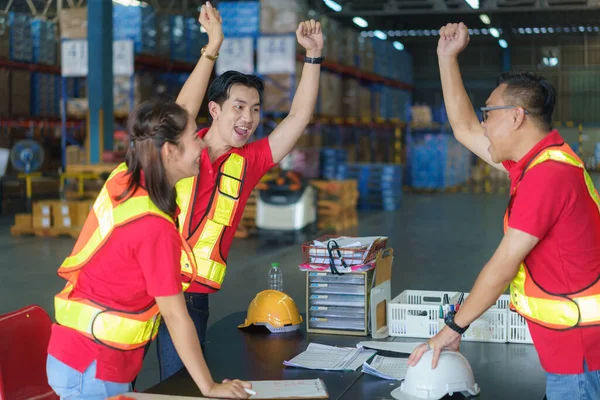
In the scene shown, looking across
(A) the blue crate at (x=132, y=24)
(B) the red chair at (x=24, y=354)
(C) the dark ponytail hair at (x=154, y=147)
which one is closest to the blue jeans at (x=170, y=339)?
(B) the red chair at (x=24, y=354)

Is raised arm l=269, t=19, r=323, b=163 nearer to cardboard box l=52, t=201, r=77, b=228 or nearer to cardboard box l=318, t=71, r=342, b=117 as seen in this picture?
cardboard box l=52, t=201, r=77, b=228

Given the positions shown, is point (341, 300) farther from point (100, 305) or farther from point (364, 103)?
point (364, 103)

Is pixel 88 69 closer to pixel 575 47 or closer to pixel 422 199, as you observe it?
pixel 422 199

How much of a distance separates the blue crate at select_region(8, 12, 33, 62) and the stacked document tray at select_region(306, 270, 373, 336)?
1383 cm

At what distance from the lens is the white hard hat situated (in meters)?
2.44

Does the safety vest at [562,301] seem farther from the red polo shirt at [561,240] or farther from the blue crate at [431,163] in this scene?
the blue crate at [431,163]

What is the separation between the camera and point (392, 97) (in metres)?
23.2

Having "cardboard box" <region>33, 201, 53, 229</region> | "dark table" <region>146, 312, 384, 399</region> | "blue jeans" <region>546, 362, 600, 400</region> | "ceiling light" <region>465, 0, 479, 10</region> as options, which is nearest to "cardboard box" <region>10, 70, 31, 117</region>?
"cardboard box" <region>33, 201, 53, 229</region>

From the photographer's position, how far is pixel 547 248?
2252mm

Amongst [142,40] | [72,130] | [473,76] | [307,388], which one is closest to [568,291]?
[307,388]

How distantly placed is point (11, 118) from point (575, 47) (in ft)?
80.4

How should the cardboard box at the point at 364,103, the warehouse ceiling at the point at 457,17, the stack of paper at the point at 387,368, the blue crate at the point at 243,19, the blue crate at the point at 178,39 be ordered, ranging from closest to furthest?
1. the stack of paper at the point at 387,368
2. the blue crate at the point at 243,19
3. the warehouse ceiling at the point at 457,17
4. the blue crate at the point at 178,39
5. the cardboard box at the point at 364,103

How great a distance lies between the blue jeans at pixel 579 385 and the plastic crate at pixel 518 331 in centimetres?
109

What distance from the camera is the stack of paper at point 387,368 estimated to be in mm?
2809
